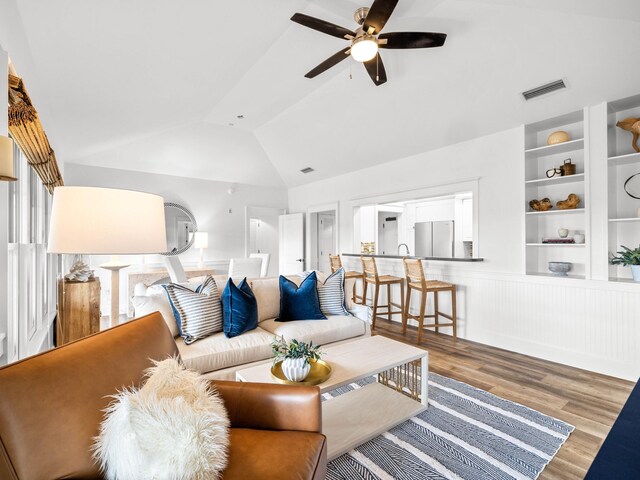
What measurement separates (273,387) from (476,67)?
339 cm

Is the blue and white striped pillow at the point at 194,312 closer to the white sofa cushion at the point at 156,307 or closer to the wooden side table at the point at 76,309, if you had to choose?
the white sofa cushion at the point at 156,307

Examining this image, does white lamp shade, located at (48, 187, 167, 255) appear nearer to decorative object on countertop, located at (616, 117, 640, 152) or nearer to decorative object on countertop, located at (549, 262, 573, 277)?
decorative object on countertop, located at (549, 262, 573, 277)

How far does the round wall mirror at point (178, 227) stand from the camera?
567 cm

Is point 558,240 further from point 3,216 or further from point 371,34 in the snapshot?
point 3,216

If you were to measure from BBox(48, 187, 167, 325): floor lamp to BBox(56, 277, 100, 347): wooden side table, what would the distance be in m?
1.70

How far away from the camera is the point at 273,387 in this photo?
1.35 meters

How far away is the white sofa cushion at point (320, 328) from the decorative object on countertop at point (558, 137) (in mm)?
2759

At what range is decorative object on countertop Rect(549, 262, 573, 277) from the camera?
10.6 feet

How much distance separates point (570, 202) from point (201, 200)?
18.5 feet

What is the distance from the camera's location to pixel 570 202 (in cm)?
319

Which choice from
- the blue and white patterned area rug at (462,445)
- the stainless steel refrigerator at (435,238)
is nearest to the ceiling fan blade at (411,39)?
the blue and white patterned area rug at (462,445)

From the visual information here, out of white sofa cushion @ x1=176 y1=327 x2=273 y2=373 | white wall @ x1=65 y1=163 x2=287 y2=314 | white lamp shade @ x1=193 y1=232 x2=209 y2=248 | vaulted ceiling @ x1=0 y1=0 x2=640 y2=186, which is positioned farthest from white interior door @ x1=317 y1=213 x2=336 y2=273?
white sofa cushion @ x1=176 y1=327 x2=273 y2=373

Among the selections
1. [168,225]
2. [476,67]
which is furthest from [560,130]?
[168,225]

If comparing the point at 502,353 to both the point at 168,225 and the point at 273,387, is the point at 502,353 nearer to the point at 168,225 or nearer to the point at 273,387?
the point at 273,387
